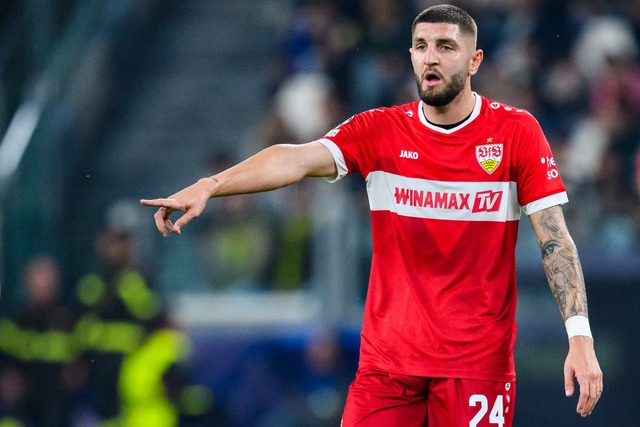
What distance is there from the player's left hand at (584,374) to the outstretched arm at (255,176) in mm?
1309

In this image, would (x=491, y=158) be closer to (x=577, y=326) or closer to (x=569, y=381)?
(x=577, y=326)

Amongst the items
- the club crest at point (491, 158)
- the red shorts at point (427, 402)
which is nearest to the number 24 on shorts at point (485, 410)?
the red shorts at point (427, 402)

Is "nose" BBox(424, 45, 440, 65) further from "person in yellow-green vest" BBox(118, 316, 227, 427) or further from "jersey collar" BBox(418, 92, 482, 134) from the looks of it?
"person in yellow-green vest" BBox(118, 316, 227, 427)

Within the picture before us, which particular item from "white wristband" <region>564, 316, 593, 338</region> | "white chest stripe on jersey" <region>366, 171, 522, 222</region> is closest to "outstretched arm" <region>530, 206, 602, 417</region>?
Answer: "white wristband" <region>564, 316, 593, 338</region>

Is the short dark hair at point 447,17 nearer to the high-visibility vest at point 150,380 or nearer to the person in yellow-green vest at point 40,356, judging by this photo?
the high-visibility vest at point 150,380

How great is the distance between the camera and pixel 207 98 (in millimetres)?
14391

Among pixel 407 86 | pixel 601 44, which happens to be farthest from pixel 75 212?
pixel 601 44

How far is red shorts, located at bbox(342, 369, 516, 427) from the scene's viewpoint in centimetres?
522

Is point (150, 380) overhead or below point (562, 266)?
below

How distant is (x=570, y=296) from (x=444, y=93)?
101 cm

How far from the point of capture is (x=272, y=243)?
10445 mm

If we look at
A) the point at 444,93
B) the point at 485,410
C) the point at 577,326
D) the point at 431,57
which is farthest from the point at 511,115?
the point at 485,410

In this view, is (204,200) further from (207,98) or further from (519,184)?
(207,98)

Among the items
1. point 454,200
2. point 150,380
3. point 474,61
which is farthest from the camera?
point 150,380
